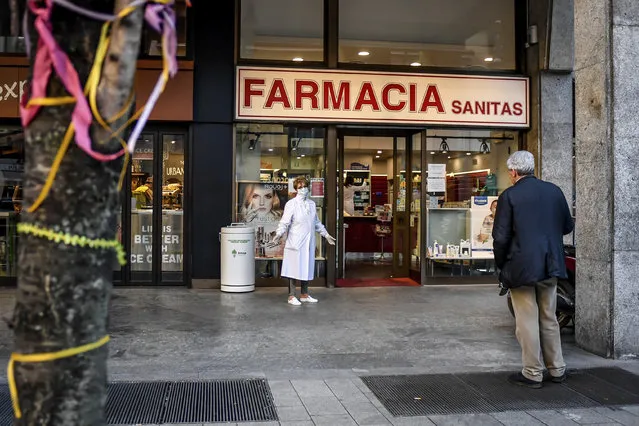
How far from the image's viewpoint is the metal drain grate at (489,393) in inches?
183

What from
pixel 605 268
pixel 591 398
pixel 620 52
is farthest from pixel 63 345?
pixel 620 52

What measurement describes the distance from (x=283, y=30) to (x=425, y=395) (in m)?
7.52

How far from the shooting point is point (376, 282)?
36.7 feet

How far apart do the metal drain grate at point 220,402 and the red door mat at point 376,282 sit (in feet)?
18.9

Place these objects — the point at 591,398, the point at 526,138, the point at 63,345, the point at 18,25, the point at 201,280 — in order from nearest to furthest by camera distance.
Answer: the point at 63,345
the point at 18,25
the point at 591,398
the point at 201,280
the point at 526,138

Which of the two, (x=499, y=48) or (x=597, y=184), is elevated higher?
(x=499, y=48)

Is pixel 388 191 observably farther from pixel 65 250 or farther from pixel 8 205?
pixel 65 250

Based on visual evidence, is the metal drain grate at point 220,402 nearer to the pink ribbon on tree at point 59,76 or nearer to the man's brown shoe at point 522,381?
the man's brown shoe at point 522,381

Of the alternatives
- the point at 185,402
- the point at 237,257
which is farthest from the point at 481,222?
the point at 185,402

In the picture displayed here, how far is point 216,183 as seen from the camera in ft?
33.7

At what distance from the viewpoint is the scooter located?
688cm

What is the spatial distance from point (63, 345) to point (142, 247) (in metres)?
8.74

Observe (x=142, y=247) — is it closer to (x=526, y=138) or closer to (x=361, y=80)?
(x=361, y=80)

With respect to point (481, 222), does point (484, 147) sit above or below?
above
